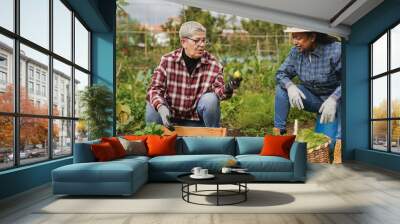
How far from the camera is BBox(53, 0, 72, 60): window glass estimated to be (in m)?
6.71

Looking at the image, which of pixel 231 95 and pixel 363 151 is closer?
pixel 363 151

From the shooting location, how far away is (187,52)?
31.6 ft

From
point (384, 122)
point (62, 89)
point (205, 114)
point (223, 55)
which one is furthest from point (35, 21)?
point (384, 122)

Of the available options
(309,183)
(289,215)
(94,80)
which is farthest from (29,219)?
(94,80)

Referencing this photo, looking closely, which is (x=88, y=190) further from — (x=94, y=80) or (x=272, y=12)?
(x=272, y=12)

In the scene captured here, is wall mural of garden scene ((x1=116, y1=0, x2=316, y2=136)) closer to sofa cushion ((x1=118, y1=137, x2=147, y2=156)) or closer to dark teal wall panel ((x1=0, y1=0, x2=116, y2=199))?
Answer: dark teal wall panel ((x1=0, y1=0, x2=116, y2=199))

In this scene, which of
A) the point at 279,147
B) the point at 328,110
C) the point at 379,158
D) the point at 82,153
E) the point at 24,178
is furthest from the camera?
the point at 328,110

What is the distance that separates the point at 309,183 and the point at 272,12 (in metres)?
4.14

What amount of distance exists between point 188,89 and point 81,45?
99.4 inches

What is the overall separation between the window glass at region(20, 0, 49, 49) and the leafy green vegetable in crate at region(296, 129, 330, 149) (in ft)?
19.9

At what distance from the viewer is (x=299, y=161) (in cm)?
602

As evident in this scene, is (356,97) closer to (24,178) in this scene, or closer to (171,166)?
(171,166)

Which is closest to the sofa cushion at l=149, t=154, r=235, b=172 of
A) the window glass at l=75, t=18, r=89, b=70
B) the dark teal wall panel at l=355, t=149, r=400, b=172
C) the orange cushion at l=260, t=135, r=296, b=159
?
Result: the orange cushion at l=260, t=135, r=296, b=159

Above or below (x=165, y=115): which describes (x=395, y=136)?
below
